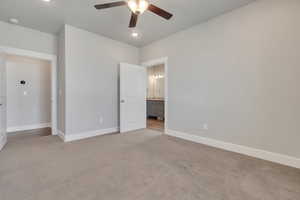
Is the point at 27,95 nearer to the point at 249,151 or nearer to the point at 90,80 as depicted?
the point at 90,80

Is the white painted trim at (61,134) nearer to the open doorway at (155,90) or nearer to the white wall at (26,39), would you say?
the white wall at (26,39)

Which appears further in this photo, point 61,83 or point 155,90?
point 155,90

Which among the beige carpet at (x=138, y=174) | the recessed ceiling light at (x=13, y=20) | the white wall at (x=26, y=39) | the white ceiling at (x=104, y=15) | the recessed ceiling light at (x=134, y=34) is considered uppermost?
the recessed ceiling light at (x=134, y=34)

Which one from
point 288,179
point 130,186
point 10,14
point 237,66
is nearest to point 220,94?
point 237,66

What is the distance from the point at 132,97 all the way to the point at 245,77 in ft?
9.62

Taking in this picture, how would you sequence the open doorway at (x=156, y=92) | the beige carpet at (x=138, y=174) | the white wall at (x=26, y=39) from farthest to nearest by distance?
the open doorway at (x=156, y=92)
the white wall at (x=26, y=39)
the beige carpet at (x=138, y=174)

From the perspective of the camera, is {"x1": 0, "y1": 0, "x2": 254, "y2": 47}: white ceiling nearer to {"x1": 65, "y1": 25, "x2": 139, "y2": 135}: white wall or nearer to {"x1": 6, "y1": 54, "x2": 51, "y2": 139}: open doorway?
{"x1": 65, "y1": 25, "x2": 139, "y2": 135}: white wall

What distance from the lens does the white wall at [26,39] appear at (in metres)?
3.16

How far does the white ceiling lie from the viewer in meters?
2.54

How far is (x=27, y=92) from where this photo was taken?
15.0 ft

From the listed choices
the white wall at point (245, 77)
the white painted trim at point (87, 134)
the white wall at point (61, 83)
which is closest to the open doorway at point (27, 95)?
the white wall at point (61, 83)

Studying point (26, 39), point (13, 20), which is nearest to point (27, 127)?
point (26, 39)

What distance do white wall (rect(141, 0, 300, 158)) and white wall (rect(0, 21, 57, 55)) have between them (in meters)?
3.37

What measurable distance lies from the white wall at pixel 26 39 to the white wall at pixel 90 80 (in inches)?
32.6
